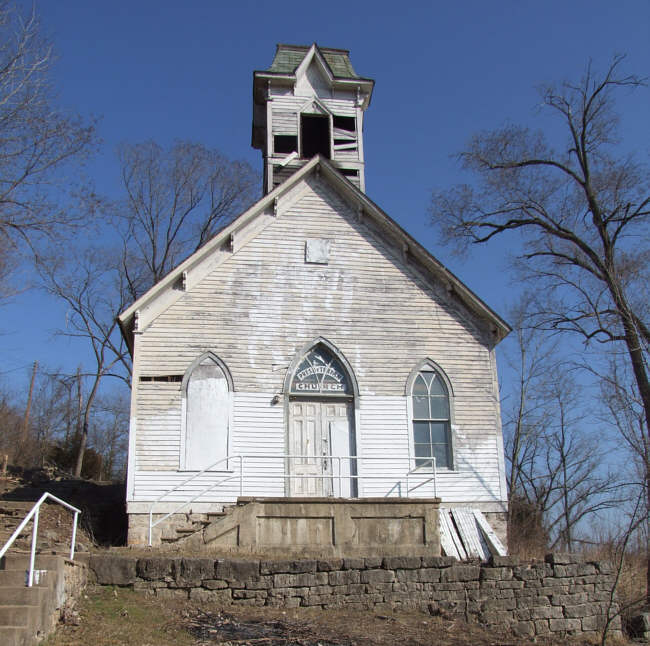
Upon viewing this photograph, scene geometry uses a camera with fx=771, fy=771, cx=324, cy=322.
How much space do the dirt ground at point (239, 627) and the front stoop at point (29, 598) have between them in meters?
0.30

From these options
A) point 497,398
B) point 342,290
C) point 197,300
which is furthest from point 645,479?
point 197,300

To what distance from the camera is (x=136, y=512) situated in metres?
15.0

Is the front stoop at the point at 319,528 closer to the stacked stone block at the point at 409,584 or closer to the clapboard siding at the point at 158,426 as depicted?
the stacked stone block at the point at 409,584

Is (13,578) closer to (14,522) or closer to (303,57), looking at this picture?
(14,522)

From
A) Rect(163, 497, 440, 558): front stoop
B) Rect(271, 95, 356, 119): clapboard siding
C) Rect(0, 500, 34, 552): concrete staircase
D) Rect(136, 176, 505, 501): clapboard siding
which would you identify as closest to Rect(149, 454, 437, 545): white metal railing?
Rect(136, 176, 505, 501): clapboard siding

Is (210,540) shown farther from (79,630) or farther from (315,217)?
(315,217)

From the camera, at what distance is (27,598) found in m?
8.23

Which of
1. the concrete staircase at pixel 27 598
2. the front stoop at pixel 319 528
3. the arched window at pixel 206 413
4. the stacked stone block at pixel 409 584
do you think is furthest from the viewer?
the arched window at pixel 206 413

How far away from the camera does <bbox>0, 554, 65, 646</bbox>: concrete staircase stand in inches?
308

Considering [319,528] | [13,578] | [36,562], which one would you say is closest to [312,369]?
[319,528]

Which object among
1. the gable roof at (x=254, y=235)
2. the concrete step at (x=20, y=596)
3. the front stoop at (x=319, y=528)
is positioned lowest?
the concrete step at (x=20, y=596)

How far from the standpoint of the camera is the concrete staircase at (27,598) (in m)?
7.83

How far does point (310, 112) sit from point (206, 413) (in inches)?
388

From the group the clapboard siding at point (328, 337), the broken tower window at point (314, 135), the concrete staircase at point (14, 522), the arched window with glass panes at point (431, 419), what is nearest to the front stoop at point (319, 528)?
the clapboard siding at point (328, 337)
